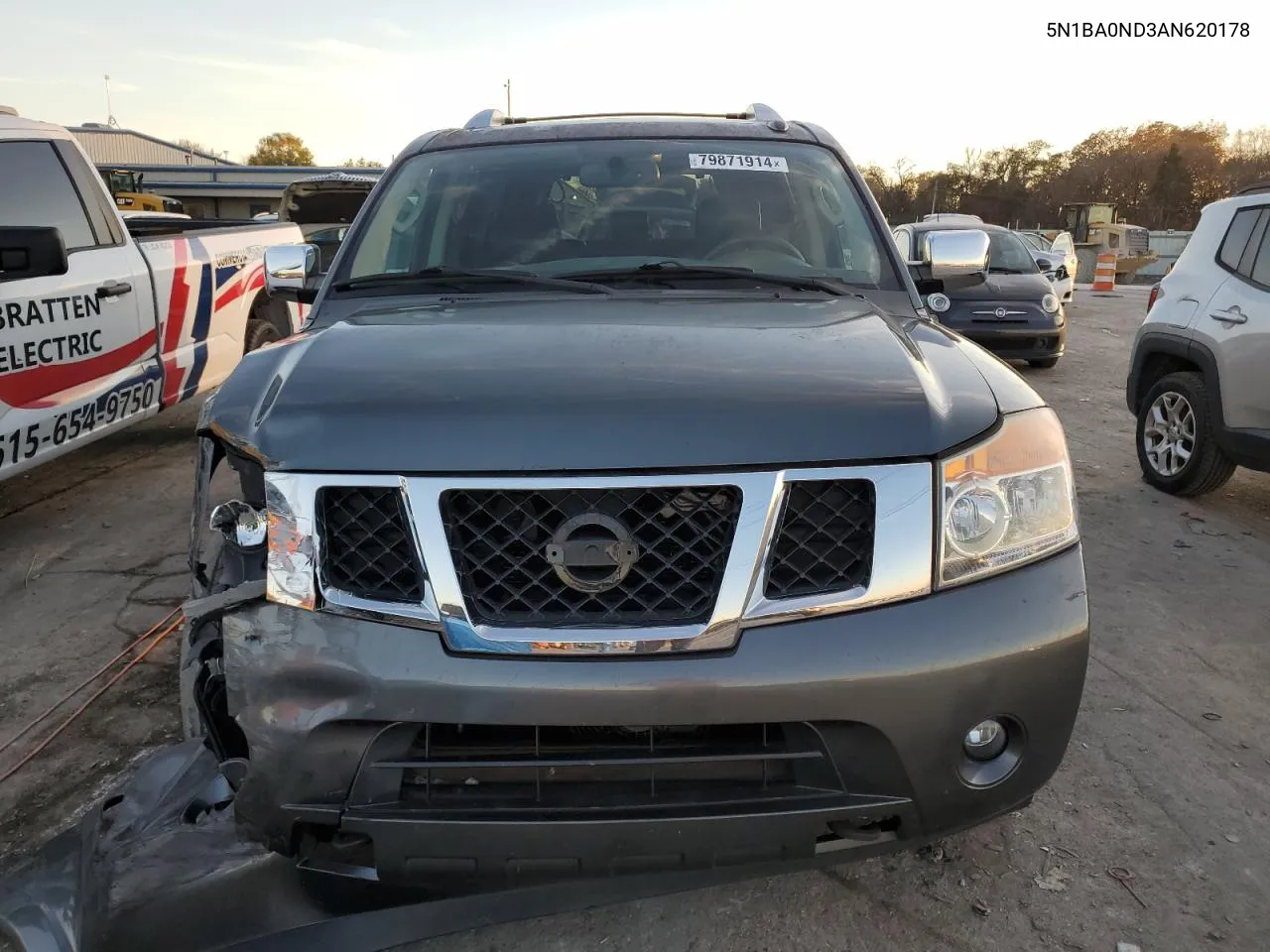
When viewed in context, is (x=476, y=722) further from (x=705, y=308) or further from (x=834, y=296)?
(x=834, y=296)

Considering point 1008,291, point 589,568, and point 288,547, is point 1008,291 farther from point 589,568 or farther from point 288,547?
point 288,547

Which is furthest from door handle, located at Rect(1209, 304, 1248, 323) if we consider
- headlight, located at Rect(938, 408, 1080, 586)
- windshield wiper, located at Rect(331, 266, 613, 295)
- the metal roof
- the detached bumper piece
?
the metal roof

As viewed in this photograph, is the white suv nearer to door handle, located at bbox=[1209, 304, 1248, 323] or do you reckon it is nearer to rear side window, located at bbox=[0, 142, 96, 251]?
door handle, located at bbox=[1209, 304, 1248, 323]

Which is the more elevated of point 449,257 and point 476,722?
point 449,257

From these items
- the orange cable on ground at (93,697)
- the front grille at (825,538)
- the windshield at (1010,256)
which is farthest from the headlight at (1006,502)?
the windshield at (1010,256)

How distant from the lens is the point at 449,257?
3.05 m

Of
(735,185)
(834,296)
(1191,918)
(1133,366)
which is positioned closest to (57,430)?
(735,185)

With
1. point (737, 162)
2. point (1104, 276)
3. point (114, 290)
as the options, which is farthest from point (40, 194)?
point (1104, 276)

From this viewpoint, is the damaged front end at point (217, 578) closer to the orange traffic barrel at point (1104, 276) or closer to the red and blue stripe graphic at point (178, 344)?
the red and blue stripe graphic at point (178, 344)

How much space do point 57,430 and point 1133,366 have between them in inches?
241

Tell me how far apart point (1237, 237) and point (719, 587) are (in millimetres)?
5143

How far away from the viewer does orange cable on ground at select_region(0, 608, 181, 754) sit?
3059 millimetres

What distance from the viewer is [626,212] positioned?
10.2 ft

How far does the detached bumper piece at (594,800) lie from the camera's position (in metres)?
1.72
